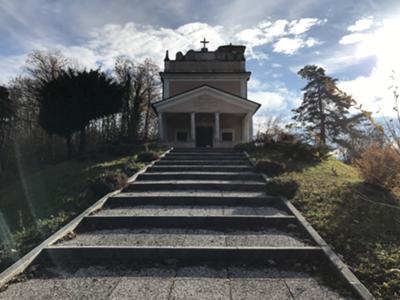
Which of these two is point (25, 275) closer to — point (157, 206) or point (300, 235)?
point (157, 206)

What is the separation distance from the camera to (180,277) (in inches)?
132

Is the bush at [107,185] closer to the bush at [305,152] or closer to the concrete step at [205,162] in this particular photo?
the concrete step at [205,162]

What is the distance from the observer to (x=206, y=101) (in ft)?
57.8

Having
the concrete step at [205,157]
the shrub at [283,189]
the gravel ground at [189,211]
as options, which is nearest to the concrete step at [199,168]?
the concrete step at [205,157]

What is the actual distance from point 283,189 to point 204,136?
1484 cm

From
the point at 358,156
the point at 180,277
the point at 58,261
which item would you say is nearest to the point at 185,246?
the point at 180,277

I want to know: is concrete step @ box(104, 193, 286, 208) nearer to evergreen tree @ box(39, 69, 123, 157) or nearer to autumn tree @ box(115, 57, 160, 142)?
evergreen tree @ box(39, 69, 123, 157)

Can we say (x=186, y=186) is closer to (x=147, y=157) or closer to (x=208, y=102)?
(x=147, y=157)

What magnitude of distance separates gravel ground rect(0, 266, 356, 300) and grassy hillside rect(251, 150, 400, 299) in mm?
605

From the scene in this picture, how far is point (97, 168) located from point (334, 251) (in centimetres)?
803

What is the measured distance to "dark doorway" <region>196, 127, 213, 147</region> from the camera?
2075 centimetres

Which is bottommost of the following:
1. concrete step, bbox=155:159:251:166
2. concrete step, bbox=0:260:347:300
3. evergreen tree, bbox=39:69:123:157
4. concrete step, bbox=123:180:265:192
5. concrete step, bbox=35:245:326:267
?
concrete step, bbox=0:260:347:300

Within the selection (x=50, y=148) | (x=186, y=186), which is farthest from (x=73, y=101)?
(x=50, y=148)

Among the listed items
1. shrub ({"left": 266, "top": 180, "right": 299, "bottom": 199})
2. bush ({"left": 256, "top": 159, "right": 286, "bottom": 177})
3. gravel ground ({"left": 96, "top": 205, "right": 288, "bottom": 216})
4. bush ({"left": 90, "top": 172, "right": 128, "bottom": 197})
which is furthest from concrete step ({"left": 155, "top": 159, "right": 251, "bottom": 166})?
gravel ground ({"left": 96, "top": 205, "right": 288, "bottom": 216})
